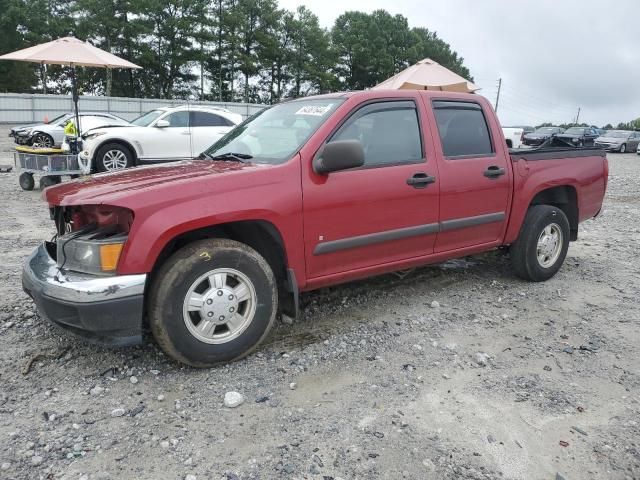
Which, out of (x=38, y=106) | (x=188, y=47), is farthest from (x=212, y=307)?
(x=188, y=47)

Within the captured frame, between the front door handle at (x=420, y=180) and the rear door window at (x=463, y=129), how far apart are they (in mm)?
330

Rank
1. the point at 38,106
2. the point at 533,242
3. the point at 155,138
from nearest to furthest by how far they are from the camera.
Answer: the point at 533,242
the point at 155,138
the point at 38,106

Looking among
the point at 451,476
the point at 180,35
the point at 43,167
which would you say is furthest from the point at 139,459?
the point at 180,35

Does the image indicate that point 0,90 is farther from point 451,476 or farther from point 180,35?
point 451,476

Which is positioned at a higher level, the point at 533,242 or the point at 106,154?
the point at 106,154

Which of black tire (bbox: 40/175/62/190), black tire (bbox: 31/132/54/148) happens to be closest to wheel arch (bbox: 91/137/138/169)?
black tire (bbox: 40/175/62/190)

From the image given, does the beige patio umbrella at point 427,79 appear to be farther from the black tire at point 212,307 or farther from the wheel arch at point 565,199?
the black tire at point 212,307

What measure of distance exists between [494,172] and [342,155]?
5.77ft

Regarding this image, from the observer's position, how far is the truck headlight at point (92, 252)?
2.84 m

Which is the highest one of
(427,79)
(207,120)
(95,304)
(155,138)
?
(427,79)

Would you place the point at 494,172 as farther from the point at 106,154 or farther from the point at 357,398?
the point at 106,154

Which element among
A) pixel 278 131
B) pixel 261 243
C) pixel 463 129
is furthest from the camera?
pixel 463 129

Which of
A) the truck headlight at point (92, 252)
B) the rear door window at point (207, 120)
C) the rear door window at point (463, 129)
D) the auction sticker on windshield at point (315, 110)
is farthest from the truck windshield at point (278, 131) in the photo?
the rear door window at point (207, 120)

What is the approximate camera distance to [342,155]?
3.27 metres
